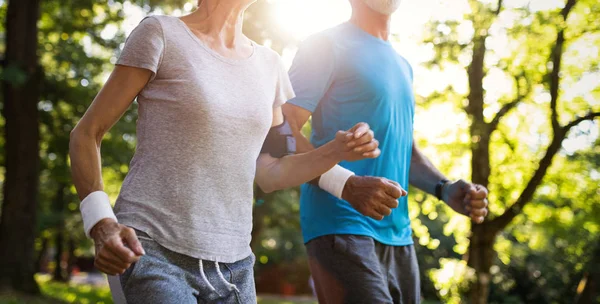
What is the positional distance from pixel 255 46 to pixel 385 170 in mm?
984

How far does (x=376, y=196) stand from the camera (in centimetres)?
297

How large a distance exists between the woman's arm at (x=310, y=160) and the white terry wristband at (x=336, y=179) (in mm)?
225

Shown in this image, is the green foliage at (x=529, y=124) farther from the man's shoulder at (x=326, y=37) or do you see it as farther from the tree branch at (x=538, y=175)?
the man's shoulder at (x=326, y=37)

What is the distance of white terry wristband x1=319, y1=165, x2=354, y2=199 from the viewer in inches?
128

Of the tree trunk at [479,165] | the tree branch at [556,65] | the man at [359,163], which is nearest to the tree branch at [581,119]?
the tree branch at [556,65]

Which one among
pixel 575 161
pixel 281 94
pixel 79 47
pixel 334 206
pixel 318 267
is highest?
pixel 281 94

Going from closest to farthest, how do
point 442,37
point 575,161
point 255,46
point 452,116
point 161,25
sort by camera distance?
point 161,25 → point 255,46 → point 442,37 → point 575,161 → point 452,116

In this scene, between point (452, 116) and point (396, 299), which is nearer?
point (396, 299)

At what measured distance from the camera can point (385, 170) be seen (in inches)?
141

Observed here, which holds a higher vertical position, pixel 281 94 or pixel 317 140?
pixel 281 94

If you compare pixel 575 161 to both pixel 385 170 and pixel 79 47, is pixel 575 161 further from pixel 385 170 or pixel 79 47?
pixel 385 170

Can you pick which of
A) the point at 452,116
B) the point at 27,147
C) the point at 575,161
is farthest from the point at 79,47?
the point at 575,161

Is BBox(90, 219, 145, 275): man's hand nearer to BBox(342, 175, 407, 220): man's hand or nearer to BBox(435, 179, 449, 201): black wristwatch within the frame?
BBox(342, 175, 407, 220): man's hand

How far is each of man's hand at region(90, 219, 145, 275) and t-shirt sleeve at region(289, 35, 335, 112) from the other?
146cm
